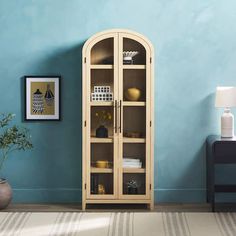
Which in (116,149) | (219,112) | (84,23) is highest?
(84,23)

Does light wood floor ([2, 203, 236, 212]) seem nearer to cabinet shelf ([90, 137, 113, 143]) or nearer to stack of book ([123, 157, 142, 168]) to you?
stack of book ([123, 157, 142, 168])

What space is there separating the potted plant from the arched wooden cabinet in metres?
0.64

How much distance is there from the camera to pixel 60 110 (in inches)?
230

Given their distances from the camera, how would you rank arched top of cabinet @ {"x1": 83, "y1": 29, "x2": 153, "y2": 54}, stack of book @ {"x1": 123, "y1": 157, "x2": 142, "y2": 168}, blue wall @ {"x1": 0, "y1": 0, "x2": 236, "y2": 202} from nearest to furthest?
arched top of cabinet @ {"x1": 83, "y1": 29, "x2": 153, "y2": 54}, stack of book @ {"x1": 123, "y1": 157, "x2": 142, "y2": 168}, blue wall @ {"x1": 0, "y1": 0, "x2": 236, "y2": 202}

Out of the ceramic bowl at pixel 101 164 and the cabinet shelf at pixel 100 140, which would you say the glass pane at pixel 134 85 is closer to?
the cabinet shelf at pixel 100 140

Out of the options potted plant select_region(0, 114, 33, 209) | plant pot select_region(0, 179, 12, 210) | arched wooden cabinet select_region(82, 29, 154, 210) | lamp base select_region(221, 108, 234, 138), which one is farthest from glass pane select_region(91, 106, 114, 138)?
lamp base select_region(221, 108, 234, 138)

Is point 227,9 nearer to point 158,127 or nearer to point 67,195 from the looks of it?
point 158,127

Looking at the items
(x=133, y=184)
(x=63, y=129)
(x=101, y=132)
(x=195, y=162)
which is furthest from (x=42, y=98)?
(x=195, y=162)

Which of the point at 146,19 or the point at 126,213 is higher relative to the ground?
the point at 146,19

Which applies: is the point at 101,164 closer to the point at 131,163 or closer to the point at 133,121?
the point at 131,163

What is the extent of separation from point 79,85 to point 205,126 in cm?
129

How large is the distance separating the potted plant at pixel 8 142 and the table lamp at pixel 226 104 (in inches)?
71.4

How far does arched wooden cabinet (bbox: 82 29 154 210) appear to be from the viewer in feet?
18.1

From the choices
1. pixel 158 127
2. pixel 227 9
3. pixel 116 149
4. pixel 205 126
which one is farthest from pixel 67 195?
pixel 227 9
